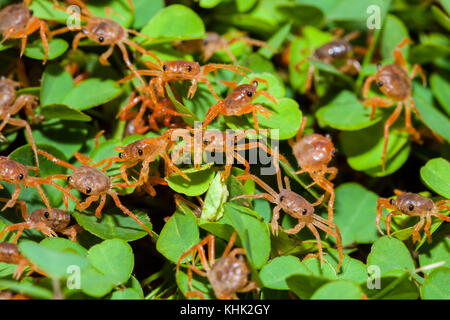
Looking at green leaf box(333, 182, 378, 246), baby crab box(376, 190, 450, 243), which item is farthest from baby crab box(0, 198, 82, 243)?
baby crab box(376, 190, 450, 243)

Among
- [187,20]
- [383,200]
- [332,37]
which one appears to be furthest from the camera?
[332,37]

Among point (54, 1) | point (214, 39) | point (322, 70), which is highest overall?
point (54, 1)

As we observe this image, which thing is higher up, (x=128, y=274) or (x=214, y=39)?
(x=214, y=39)

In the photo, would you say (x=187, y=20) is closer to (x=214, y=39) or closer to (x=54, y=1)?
(x=214, y=39)

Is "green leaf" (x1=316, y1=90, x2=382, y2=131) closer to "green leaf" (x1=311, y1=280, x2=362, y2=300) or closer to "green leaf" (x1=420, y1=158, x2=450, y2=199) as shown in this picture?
"green leaf" (x1=420, y1=158, x2=450, y2=199)

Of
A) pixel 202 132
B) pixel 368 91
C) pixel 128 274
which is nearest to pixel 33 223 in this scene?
pixel 128 274

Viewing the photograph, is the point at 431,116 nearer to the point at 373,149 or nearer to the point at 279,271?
the point at 373,149

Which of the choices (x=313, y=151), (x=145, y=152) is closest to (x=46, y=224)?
(x=145, y=152)
